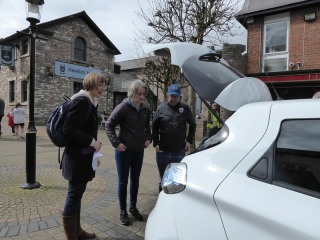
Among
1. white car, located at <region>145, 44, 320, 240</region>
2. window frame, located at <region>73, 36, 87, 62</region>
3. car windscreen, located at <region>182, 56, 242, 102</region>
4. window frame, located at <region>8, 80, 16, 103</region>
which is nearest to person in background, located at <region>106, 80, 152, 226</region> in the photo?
car windscreen, located at <region>182, 56, 242, 102</region>

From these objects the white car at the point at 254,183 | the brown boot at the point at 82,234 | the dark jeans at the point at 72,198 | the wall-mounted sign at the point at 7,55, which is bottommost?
the brown boot at the point at 82,234

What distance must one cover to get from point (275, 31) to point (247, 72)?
1.85m

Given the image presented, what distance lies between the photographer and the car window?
1509 millimetres

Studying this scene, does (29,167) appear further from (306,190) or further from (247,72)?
(247,72)

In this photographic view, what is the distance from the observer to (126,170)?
371 cm

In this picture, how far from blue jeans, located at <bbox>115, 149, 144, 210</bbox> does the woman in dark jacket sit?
622mm

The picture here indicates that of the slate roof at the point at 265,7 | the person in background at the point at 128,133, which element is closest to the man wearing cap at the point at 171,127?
the person in background at the point at 128,133

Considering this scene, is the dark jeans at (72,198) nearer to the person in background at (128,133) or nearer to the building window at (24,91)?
the person in background at (128,133)

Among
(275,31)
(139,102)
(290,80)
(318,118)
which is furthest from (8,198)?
(275,31)

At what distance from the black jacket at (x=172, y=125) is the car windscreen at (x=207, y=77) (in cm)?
150

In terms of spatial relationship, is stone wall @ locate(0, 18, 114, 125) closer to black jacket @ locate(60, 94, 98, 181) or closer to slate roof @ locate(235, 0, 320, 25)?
slate roof @ locate(235, 0, 320, 25)

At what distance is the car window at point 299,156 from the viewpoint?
4.95ft

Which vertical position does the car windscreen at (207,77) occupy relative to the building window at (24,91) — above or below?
below

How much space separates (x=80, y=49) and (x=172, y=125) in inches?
787
